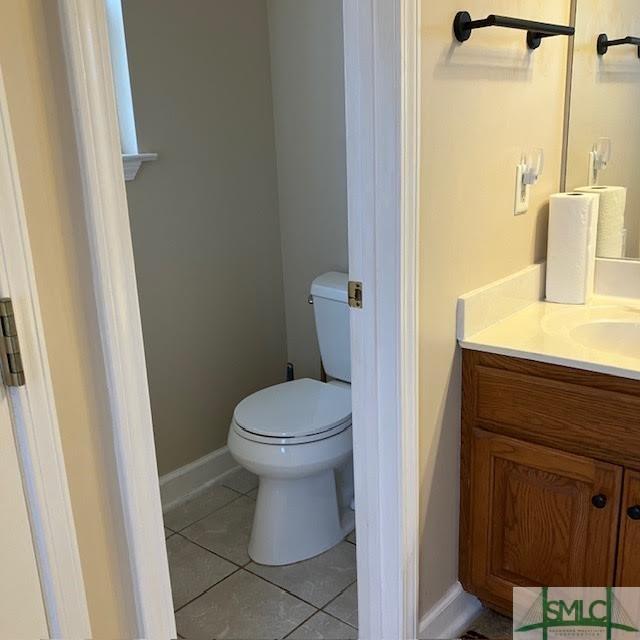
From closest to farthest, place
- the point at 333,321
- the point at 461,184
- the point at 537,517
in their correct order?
the point at 461,184 < the point at 537,517 < the point at 333,321

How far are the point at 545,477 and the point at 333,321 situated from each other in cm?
95

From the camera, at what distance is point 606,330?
169cm

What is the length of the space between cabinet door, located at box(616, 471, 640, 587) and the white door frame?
43cm

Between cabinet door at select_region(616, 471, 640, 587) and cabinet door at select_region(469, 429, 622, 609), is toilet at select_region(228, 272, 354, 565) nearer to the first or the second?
cabinet door at select_region(469, 429, 622, 609)

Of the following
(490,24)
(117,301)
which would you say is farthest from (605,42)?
(117,301)

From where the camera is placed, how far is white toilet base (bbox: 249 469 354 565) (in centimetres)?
213

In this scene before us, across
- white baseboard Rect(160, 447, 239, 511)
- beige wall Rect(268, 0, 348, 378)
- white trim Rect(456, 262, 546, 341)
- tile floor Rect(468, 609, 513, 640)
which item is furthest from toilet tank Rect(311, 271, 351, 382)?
tile floor Rect(468, 609, 513, 640)

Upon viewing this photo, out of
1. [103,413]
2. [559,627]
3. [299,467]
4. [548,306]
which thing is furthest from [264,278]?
[103,413]

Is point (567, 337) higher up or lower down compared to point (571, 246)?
lower down

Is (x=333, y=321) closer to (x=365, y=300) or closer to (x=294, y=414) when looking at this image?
(x=294, y=414)

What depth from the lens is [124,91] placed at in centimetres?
212

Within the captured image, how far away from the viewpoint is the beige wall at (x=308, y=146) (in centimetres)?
229

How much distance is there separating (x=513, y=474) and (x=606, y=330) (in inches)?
16.8

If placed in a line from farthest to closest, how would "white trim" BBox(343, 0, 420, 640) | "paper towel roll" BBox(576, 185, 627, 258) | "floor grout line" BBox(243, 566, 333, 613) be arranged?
"floor grout line" BBox(243, 566, 333, 613) → "paper towel roll" BBox(576, 185, 627, 258) → "white trim" BBox(343, 0, 420, 640)
